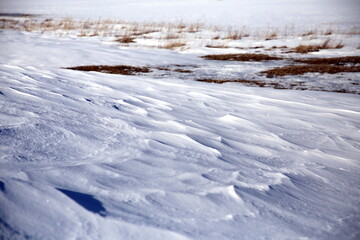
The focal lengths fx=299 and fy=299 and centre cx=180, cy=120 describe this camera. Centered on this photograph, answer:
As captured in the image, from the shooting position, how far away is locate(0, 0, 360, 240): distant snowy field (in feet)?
4.04

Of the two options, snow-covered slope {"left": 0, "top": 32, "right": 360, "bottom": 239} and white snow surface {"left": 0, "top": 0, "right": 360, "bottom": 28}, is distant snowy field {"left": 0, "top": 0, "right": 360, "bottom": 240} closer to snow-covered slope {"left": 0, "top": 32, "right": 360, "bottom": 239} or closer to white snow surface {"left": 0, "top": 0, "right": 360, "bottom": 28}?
snow-covered slope {"left": 0, "top": 32, "right": 360, "bottom": 239}

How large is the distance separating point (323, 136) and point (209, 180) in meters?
1.63

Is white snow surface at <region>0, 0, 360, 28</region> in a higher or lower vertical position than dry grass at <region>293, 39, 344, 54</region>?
higher

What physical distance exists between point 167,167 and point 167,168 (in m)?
0.02

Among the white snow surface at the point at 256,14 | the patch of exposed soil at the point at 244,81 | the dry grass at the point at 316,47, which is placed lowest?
the patch of exposed soil at the point at 244,81

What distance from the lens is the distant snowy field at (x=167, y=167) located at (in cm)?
123

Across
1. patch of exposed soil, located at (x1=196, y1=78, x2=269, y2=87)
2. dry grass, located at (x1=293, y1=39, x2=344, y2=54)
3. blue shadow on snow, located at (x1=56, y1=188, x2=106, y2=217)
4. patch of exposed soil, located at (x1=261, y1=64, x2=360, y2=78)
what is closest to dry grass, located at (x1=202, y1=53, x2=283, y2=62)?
patch of exposed soil, located at (x1=261, y1=64, x2=360, y2=78)

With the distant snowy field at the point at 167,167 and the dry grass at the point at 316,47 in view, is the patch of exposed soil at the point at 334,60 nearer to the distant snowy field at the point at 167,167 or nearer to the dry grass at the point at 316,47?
the dry grass at the point at 316,47

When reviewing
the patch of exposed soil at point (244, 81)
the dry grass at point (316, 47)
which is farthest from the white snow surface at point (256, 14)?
the patch of exposed soil at point (244, 81)

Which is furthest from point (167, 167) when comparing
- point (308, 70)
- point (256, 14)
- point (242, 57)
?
point (256, 14)

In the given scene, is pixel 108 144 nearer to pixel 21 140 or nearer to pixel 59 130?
pixel 59 130

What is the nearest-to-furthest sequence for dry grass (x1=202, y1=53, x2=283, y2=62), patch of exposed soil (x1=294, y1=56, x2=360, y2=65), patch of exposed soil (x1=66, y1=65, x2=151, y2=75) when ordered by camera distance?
patch of exposed soil (x1=66, y1=65, x2=151, y2=75)
patch of exposed soil (x1=294, y1=56, x2=360, y2=65)
dry grass (x1=202, y1=53, x2=283, y2=62)

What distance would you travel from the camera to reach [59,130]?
6.73 ft

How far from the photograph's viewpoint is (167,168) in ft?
5.70
